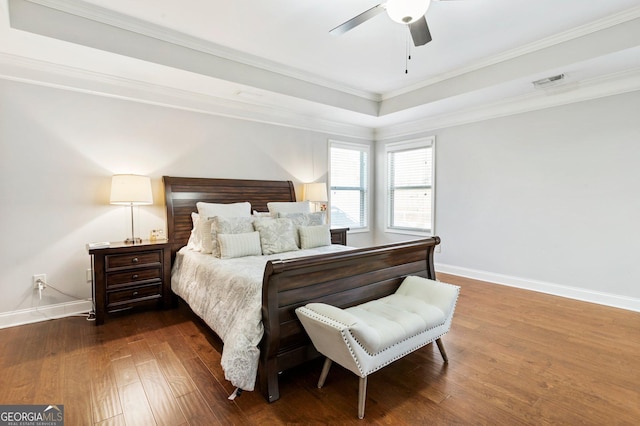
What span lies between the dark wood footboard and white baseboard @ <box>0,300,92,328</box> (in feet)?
8.11

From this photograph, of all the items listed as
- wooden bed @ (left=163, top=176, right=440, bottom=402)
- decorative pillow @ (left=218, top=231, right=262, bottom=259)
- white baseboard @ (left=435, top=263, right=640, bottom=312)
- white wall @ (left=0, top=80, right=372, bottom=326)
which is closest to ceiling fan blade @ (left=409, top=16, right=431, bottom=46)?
wooden bed @ (left=163, top=176, right=440, bottom=402)

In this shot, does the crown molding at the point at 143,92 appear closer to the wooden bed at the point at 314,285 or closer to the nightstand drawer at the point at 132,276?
the nightstand drawer at the point at 132,276

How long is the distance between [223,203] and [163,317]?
4.96 ft

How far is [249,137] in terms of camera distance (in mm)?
4398

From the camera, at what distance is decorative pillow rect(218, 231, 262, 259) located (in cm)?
298

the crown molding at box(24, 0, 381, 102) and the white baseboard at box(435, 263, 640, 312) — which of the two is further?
the white baseboard at box(435, 263, 640, 312)

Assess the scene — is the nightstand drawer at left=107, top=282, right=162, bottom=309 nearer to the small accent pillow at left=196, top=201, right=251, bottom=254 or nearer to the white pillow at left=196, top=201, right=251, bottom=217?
the small accent pillow at left=196, top=201, right=251, bottom=254

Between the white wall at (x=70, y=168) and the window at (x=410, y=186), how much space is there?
128 inches

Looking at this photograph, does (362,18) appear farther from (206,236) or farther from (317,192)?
(317,192)

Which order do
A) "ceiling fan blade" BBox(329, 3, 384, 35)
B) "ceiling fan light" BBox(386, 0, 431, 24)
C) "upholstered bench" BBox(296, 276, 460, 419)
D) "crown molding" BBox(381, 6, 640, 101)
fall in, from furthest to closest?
1. "crown molding" BBox(381, 6, 640, 101)
2. "ceiling fan blade" BBox(329, 3, 384, 35)
3. "ceiling fan light" BBox(386, 0, 431, 24)
4. "upholstered bench" BBox(296, 276, 460, 419)

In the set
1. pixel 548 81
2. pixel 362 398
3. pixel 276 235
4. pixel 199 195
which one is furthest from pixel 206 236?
pixel 548 81

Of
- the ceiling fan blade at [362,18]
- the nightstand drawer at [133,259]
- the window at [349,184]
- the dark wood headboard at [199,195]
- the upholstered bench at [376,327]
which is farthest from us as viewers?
the window at [349,184]

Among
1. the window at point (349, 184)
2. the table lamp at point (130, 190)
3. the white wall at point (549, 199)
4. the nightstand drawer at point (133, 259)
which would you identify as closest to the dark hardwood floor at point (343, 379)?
the nightstand drawer at point (133, 259)

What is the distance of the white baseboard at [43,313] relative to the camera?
2.94 metres
